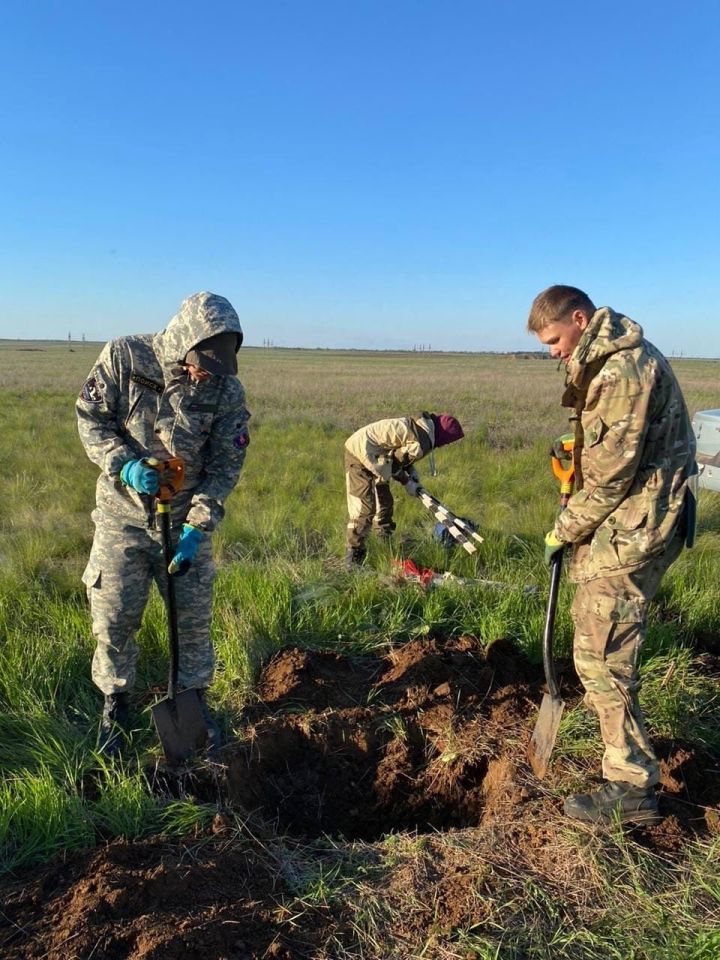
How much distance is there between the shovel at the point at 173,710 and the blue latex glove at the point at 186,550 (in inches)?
1.9

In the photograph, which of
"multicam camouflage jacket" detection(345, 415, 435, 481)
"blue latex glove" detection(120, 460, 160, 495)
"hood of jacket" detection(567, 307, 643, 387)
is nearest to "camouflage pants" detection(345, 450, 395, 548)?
"multicam camouflage jacket" detection(345, 415, 435, 481)

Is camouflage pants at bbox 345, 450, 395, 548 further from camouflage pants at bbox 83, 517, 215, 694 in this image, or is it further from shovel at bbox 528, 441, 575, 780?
shovel at bbox 528, 441, 575, 780

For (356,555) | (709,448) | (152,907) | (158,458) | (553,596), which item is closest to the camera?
(152,907)

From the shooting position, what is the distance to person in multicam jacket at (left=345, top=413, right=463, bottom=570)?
18.6 ft

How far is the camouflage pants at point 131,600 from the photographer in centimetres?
307

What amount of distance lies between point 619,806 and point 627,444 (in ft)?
4.57

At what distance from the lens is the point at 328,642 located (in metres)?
3.88

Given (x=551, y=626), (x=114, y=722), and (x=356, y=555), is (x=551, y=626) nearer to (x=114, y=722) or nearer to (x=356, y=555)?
(x=114, y=722)

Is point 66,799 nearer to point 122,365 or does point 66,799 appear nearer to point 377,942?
point 377,942

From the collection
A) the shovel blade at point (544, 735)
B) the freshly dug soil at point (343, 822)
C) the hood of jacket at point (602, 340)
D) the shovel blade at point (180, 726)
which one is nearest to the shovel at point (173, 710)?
the shovel blade at point (180, 726)

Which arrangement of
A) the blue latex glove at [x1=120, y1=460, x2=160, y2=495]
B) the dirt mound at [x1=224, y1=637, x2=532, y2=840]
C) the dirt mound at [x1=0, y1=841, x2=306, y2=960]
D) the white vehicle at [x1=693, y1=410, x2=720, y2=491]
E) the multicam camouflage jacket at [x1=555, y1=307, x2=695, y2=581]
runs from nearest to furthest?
the dirt mound at [x1=0, y1=841, x2=306, y2=960]
the multicam camouflage jacket at [x1=555, y1=307, x2=695, y2=581]
the blue latex glove at [x1=120, y1=460, x2=160, y2=495]
the dirt mound at [x1=224, y1=637, x2=532, y2=840]
the white vehicle at [x1=693, y1=410, x2=720, y2=491]

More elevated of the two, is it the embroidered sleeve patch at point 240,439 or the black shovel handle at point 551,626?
the embroidered sleeve patch at point 240,439

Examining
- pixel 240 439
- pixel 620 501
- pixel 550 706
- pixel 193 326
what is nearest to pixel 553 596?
pixel 550 706

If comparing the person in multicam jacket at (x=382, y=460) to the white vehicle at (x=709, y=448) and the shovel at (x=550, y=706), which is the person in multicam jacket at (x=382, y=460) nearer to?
the shovel at (x=550, y=706)
